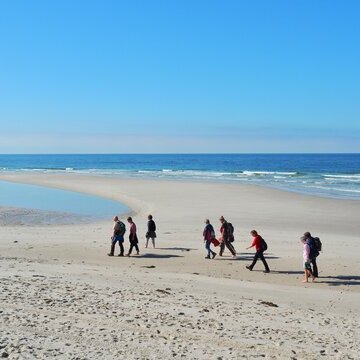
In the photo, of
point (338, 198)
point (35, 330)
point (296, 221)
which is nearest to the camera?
point (35, 330)

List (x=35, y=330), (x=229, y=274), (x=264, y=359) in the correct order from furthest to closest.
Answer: (x=229, y=274), (x=35, y=330), (x=264, y=359)

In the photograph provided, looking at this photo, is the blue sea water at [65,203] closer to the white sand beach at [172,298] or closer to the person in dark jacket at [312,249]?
the white sand beach at [172,298]

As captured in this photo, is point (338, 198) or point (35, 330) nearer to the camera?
point (35, 330)

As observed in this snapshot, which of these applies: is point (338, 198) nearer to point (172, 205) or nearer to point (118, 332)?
point (172, 205)

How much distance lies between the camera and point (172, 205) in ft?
117

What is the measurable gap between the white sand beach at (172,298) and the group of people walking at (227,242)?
0.37 metres

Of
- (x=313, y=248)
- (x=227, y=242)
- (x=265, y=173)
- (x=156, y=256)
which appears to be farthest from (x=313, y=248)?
(x=265, y=173)

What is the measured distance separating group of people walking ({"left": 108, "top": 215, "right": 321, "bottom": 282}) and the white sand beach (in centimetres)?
37

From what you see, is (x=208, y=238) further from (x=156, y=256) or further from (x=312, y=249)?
(x=312, y=249)

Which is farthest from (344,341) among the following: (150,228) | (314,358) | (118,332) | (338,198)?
(338,198)

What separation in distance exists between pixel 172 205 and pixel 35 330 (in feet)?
88.3

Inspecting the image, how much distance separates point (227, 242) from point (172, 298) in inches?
274

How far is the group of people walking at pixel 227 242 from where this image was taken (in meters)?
14.8

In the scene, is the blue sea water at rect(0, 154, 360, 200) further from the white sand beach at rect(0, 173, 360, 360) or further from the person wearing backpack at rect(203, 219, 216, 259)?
the person wearing backpack at rect(203, 219, 216, 259)
